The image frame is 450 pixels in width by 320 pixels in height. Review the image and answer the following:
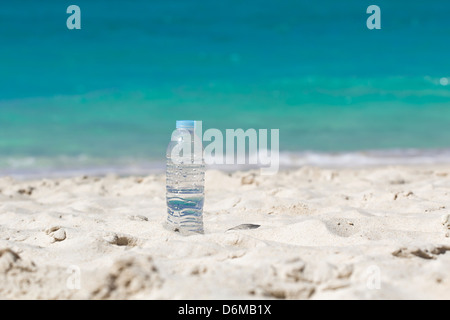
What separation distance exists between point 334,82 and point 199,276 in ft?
55.2

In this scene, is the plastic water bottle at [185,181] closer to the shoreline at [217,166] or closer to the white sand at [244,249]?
the white sand at [244,249]

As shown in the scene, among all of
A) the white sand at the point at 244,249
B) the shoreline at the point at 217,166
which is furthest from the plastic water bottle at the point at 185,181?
the shoreline at the point at 217,166

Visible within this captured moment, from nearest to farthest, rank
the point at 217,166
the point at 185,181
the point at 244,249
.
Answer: the point at 244,249 < the point at 185,181 < the point at 217,166

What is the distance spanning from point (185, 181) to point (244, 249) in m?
1.21

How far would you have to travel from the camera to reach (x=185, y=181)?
3256mm

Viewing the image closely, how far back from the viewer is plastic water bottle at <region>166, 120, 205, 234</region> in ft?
10.1

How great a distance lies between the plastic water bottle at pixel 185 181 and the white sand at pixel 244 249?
16cm

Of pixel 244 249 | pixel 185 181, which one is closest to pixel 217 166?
pixel 185 181

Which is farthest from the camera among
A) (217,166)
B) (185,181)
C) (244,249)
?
(217,166)

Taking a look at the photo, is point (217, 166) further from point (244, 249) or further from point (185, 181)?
point (244, 249)

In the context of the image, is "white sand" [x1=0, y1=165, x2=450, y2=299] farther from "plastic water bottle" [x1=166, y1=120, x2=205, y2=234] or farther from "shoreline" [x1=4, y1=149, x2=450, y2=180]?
"shoreline" [x1=4, y1=149, x2=450, y2=180]

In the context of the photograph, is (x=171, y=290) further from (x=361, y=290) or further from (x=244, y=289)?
(x=361, y=290)

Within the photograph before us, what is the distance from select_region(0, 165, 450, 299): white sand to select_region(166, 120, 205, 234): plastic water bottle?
0.16 metres
